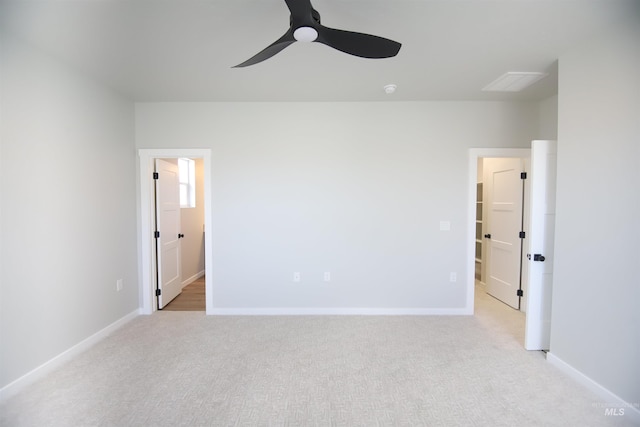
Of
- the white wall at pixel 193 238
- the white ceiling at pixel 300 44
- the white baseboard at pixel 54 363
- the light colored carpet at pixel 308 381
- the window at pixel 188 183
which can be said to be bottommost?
the light colored carpet at pixel 308 381

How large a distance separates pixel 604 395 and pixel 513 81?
265cm

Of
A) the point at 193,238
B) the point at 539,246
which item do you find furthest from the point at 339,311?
the point at 193,238

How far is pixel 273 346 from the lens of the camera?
248cm

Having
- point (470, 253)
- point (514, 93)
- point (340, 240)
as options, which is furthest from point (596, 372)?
point (514, 93)

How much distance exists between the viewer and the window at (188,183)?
182 inches

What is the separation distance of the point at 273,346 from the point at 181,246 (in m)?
2.56

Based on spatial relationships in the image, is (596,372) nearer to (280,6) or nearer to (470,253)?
(470,253)

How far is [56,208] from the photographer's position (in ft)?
7.23

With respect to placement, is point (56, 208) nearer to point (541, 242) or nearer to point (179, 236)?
point (179, 236)

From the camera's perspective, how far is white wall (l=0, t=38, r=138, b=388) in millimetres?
1877

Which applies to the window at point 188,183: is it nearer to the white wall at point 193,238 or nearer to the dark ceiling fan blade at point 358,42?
the white wall at point 193,238

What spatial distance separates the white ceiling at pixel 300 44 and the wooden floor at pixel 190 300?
8.64ft

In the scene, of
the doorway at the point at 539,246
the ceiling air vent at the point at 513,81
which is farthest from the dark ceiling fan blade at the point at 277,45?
the doorway at the point at 539,246

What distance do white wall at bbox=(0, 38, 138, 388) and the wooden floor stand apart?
1.90 ft
